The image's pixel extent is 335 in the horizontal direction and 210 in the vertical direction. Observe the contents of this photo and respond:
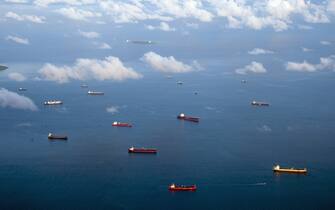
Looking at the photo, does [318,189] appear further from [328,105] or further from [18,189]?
[328,105]

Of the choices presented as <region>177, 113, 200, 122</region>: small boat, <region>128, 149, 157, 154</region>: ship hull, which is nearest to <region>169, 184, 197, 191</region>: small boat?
<region>128, 149, 157, 154</region>: ship hull


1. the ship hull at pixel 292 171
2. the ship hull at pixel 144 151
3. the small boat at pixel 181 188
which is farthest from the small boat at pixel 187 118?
the small boat at pixel 181 188

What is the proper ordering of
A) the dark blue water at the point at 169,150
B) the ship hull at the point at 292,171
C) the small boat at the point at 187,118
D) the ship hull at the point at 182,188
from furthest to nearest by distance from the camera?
the small boat at the point at 187,118 → the ship hull at the point at 292,171 → the ship hull at the point at 182,188 → the dark blue water at the point at 169,150

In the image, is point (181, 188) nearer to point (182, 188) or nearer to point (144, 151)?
point (182, 188)

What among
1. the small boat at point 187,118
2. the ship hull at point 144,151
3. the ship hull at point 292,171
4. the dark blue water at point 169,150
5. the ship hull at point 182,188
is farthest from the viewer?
the small boat at point 187,118

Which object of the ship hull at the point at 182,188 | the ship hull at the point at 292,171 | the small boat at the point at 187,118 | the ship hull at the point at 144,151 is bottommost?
the ship hull at the point at 182,188

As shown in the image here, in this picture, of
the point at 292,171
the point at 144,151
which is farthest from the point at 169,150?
the point at 292,171

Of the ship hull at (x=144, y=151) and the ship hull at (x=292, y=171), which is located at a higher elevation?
the ship hull at (x=144, y=151)

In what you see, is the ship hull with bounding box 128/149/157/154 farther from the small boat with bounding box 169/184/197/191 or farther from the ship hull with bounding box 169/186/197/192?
the ship hull with bounding box 169/186/197/192

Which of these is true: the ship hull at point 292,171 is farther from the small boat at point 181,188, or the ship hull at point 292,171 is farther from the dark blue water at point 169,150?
the small boat at point 181,188
